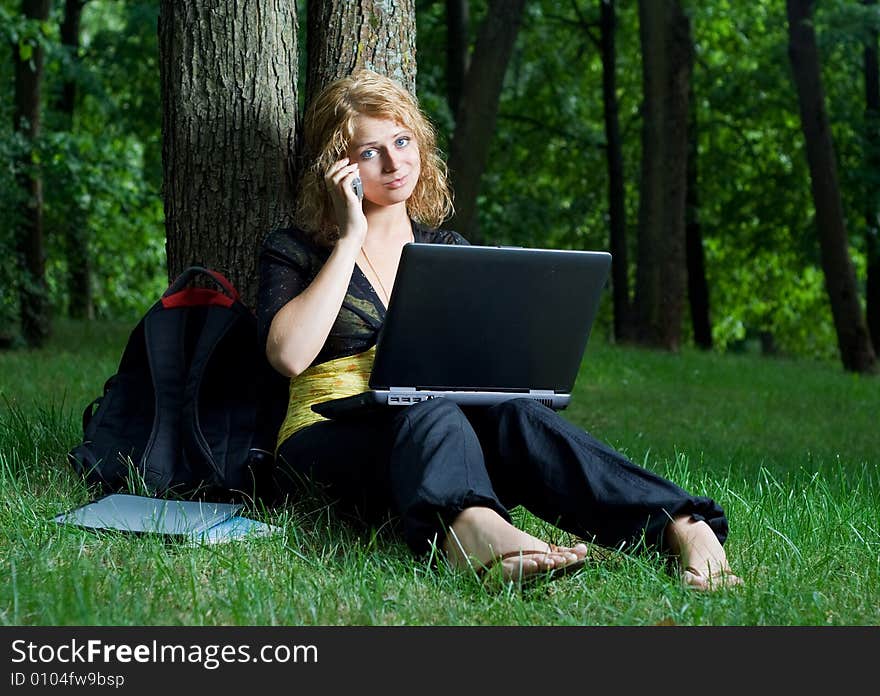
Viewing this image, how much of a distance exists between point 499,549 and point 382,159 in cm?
146

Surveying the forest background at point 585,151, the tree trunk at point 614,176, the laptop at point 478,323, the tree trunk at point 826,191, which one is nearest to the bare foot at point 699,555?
the laptop at point 478,323

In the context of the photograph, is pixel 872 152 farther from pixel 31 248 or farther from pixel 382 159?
pixel 382 159

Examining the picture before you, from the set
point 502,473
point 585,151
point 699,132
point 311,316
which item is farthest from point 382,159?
point 585,151

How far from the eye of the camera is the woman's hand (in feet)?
12.5

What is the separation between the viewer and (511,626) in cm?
290

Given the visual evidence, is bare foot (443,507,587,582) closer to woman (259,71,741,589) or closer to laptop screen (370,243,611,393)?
woman (259,71,741,589)

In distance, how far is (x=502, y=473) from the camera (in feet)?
11.9

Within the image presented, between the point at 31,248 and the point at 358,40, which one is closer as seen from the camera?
the point at 358,40

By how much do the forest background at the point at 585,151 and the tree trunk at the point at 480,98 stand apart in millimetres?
26

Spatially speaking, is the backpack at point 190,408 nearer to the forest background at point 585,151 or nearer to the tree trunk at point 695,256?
the forest background at point 585,151

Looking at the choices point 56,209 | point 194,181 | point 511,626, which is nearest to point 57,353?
point 56,209

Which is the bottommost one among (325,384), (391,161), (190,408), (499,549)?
(499,549)

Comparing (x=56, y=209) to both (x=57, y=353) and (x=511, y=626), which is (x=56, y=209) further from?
(x=511, y=626)

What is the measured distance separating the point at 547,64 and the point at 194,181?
16015mm
